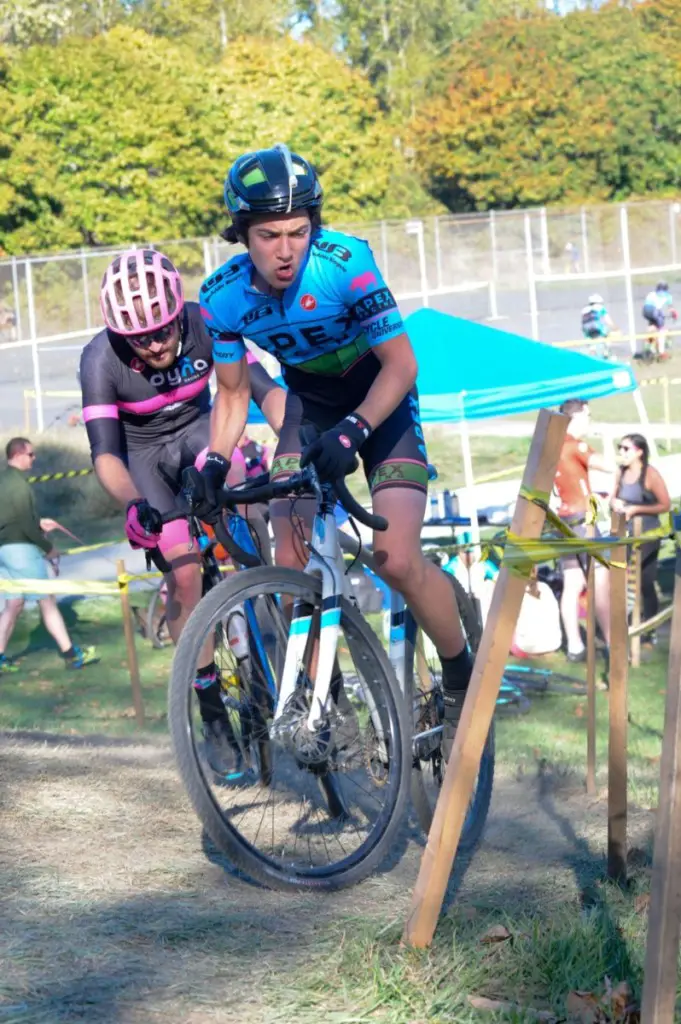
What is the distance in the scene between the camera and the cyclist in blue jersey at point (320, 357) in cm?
429

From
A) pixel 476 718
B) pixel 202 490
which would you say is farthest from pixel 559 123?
pixel 476 718

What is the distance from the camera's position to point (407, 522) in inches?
175

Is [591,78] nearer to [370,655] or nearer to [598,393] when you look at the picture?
[598,393]

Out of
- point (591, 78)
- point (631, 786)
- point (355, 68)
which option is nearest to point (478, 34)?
point (591, 78)

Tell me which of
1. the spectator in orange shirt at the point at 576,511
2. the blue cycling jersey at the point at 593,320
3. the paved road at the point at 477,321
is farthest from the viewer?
the blue cycling jersey at the point at 593,320

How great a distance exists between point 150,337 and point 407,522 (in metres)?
1.64

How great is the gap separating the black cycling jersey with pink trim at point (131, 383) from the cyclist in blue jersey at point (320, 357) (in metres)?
1.03

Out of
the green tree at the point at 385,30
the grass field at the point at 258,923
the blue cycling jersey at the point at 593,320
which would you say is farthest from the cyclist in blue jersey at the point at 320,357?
the green tree at the point at 385,30

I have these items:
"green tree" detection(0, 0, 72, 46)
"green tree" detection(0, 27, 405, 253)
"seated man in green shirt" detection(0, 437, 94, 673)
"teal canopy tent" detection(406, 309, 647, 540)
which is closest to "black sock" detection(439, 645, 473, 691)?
"teal canopy tent" detection(406, 309, 647, 540)

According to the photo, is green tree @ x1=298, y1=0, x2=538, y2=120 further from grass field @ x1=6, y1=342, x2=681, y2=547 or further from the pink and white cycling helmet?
the pink and white cycling helmet

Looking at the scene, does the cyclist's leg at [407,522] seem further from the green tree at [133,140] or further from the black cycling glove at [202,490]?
the green tree at [133,140]

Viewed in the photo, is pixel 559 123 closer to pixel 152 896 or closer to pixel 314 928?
pixel 152 896

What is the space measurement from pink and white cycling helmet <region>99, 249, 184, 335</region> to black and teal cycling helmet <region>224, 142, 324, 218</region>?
3.62ft

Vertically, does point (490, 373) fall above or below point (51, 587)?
above
